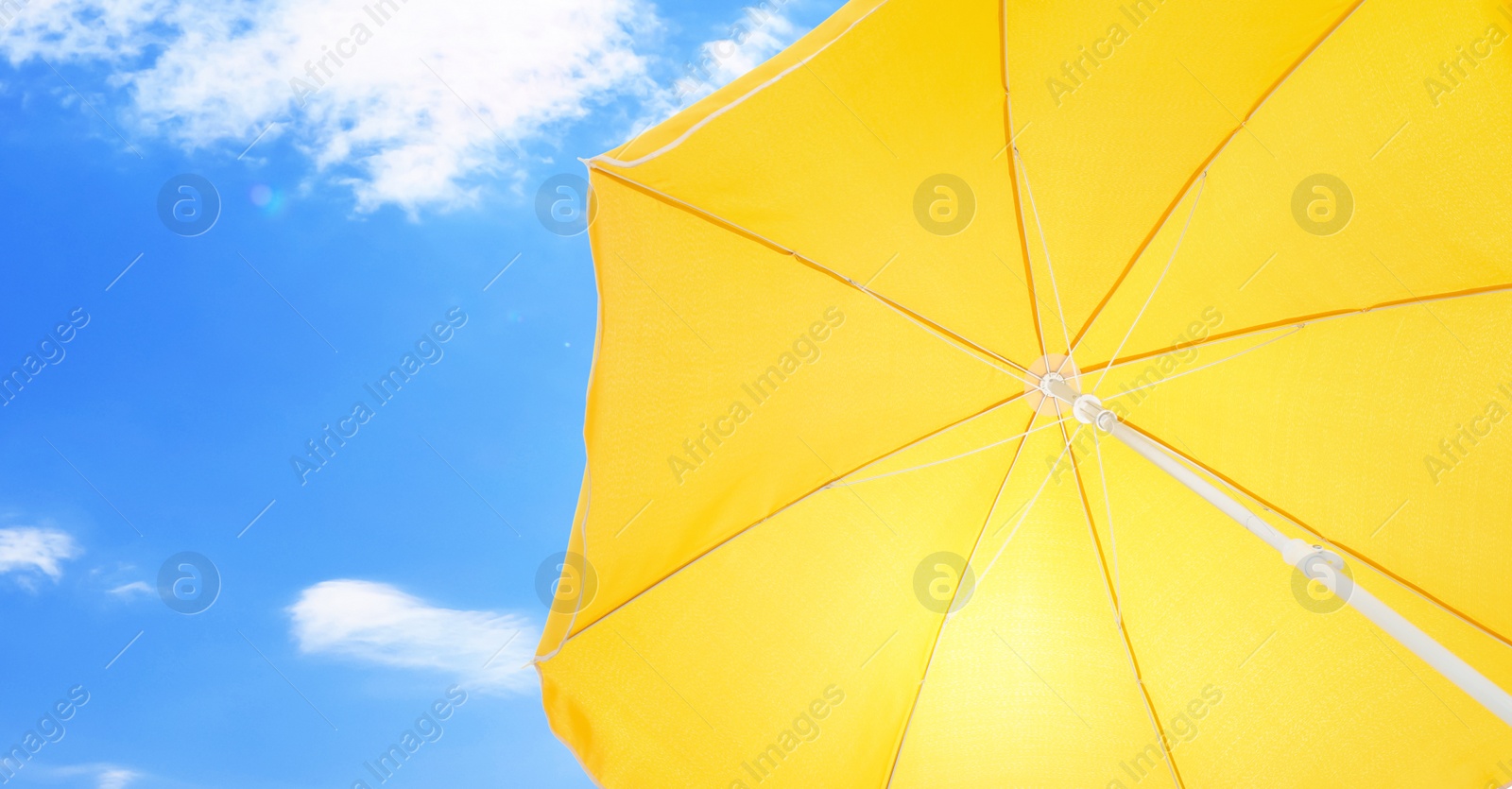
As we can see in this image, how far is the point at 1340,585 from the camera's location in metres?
2.18

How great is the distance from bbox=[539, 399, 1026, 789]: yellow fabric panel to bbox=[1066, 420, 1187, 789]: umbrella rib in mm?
290

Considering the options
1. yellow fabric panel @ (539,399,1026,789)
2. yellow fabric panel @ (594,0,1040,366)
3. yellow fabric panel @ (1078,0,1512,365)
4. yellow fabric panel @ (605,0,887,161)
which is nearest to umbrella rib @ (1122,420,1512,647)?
yellow fabric panel @ (1078,0,1512,365)

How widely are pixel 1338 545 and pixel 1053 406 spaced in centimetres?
105

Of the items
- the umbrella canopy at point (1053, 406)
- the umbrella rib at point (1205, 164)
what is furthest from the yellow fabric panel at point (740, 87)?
the umbrella rib at point (1205, 164)

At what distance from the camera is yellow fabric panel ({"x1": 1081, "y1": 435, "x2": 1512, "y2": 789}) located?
9.89 feet

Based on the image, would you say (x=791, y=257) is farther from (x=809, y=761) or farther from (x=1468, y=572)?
(x=1468, y=572)

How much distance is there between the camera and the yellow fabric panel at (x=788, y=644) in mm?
2803

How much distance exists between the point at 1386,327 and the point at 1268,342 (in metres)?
0.37

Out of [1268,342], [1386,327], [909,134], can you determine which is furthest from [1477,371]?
[909,134]

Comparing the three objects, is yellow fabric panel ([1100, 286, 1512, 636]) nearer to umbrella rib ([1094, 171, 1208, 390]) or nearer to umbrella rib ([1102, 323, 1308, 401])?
umbrella rib ([1102, 323, 1308, 401])

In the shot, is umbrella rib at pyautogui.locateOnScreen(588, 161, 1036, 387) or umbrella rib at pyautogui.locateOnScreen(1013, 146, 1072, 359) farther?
umbrella rib at pyautogui.locateOnScreen(1013, 146, 1072, 359)

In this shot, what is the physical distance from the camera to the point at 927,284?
292cm

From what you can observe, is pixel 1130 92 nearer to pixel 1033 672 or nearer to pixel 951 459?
pixel 951 459

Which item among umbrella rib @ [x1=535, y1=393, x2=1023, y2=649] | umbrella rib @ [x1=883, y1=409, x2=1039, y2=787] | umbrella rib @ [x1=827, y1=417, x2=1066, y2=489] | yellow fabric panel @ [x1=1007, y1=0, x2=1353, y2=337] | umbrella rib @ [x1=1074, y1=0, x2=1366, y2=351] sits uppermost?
yellow fabric panel @ [x1=1007, y1=0, x2=1353, y2=337]
